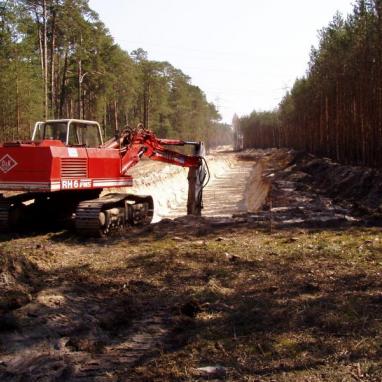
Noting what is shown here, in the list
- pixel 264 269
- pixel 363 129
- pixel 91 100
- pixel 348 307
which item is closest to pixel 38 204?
pixel 264 269

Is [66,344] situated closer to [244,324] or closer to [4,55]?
[244,324]

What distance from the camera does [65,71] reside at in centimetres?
4134

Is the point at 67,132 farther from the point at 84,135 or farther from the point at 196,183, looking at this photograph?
the point at 196,183

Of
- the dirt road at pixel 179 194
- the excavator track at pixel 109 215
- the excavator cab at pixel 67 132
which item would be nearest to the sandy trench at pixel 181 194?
the dirt road at pixel 179 194

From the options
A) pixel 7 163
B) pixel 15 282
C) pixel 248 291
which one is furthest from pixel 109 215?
pixel 248 291

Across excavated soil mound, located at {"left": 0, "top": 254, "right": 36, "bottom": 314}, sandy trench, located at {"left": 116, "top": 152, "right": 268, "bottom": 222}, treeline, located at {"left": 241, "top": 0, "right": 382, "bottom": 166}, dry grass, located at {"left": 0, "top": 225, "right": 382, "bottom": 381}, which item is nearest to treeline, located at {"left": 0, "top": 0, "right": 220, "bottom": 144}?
sandy trench, located at {"left": 116, "top": 152, "right": 268, "bottom": 222}

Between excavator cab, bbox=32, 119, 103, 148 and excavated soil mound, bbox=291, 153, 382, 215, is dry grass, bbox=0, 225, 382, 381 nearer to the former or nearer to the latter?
excavator cab, bbox=32, 119, 103, 148

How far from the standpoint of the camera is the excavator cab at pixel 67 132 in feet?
38.7

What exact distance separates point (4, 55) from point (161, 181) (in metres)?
14.0

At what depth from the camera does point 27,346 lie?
16.1 feet

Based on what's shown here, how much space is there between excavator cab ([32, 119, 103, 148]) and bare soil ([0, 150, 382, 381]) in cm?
229

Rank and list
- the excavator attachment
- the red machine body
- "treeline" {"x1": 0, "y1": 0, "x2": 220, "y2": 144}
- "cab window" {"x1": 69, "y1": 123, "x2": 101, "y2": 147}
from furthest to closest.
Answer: "treeline" {"x1": 0, "y1": 0, "x2": 220, "y2": 144}, the excavator attachment, "cab window" {"x1": 69, "y1": 123, "x2": 101, "y2": 147}, the red machine body

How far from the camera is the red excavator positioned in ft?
33.8

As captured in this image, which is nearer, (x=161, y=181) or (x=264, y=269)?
(x=264, y=269)
